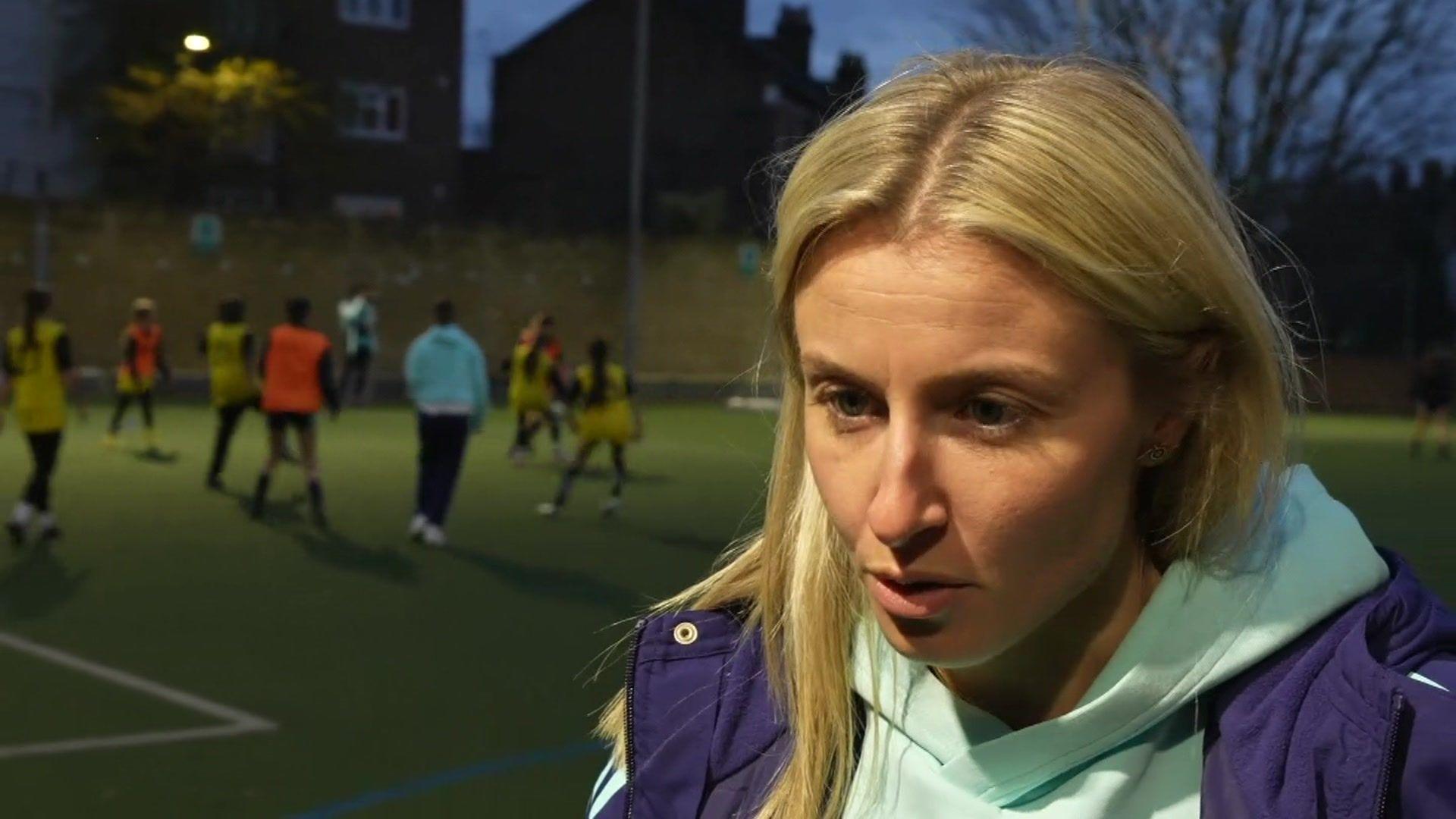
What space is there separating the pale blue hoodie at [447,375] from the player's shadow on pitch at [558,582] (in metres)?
1.40

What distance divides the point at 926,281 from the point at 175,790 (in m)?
5.44

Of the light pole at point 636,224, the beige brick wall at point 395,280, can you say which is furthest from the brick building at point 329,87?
the light pole at point 636,224

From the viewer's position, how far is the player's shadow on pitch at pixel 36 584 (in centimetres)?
1045

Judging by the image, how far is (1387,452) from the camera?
28.5 m

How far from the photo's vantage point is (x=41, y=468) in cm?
1345

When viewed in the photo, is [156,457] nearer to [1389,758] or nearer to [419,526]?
[419,526]

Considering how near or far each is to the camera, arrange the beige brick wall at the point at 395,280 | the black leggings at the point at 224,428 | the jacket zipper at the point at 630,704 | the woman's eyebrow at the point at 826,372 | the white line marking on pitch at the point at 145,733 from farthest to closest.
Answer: the beige brick wall at the point at 395,280, the black leggings at the point at 224,428, the white line marking on pitch at the point at 145,733, the jacket zipper at the point at 630,704, the woman's eyebrow at the point at 826,372

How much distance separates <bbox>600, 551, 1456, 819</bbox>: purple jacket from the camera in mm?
1488

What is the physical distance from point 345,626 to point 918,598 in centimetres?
881

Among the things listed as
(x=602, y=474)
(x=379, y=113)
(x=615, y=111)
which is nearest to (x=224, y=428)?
(x=602, y=474)

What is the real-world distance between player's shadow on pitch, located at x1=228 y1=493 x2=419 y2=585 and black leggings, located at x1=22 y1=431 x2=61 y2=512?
67.1 inches

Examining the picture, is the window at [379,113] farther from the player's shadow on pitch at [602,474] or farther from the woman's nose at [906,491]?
the woman's nose at [906,491]

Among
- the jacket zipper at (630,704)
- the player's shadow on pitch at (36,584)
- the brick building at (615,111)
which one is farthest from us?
the brick building at (615,111)

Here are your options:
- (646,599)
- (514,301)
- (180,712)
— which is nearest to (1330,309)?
(514,301)
